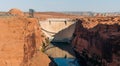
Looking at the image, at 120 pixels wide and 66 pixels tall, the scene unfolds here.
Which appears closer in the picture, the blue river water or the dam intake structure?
the dam intake structure

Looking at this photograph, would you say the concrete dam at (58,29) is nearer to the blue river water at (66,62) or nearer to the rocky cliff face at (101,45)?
the rocky cliff face at (101,45)

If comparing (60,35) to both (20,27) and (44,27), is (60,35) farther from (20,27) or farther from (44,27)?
(20,27)

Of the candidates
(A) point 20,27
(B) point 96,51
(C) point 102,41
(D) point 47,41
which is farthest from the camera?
(D) point 47,41

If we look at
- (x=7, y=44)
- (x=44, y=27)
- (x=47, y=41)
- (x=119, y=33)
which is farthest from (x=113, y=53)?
(x=44, y=27)

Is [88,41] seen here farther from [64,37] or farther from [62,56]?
[64,37]

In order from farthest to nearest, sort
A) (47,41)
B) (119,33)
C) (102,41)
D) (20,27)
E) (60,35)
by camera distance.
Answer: (60,35), (47,41), (102,41), (119,33), (20,27)

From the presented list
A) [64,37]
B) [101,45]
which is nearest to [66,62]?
[101,45]

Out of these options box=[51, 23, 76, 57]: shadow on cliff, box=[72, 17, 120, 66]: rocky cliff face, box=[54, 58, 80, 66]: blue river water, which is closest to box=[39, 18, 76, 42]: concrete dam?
box=[51, 23, 76, 57]: shadow on cliff

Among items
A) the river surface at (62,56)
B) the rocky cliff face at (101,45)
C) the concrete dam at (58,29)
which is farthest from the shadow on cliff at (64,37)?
the rocky cliff face at (101,45)

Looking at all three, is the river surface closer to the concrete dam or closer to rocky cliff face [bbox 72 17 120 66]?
rocky cliff face [bbox 72 17 120 66]
